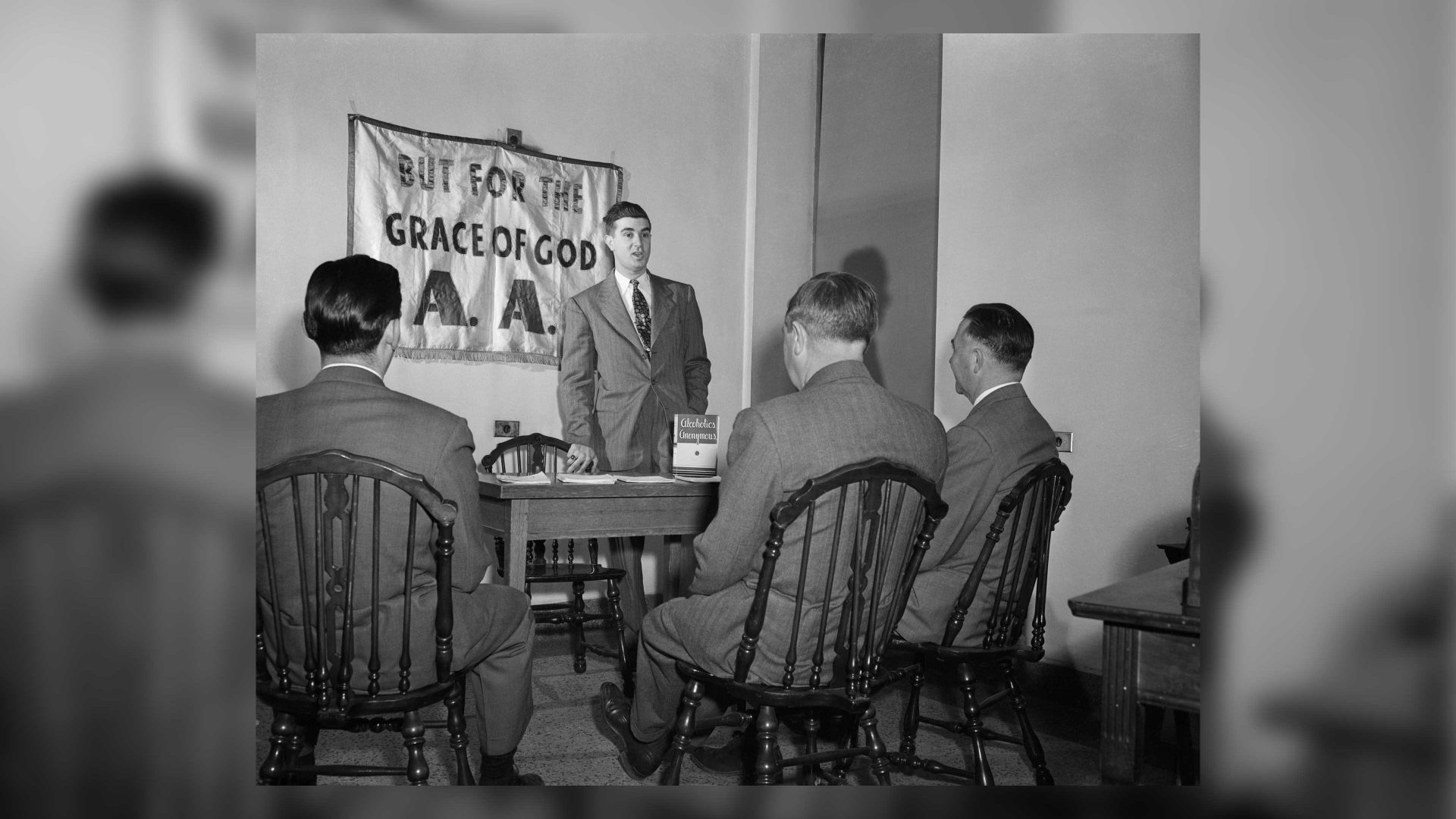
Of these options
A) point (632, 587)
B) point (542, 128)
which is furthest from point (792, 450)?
point (542, 128)

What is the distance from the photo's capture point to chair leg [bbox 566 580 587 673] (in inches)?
147

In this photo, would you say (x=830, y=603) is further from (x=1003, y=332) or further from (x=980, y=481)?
(x=1003, y=332)

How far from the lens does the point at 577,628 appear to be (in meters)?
3.84

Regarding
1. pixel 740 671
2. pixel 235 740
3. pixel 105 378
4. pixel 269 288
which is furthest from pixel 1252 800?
pixel 269 288

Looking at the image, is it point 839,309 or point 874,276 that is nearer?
point 839,309

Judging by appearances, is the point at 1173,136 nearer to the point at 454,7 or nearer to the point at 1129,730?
the point at 1129,730

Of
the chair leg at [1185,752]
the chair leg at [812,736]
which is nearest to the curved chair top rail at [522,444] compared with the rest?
the chair leg at [812,736]

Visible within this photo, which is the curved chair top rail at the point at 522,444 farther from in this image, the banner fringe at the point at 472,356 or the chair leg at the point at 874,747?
the chair leg at the point at 874,747

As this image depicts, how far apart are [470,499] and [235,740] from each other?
84 cm

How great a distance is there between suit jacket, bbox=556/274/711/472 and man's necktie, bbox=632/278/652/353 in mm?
17

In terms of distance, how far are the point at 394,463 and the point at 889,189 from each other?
192cm

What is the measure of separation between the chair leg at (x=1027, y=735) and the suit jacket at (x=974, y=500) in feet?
0.46

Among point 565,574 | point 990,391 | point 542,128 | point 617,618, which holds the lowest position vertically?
point 617,618

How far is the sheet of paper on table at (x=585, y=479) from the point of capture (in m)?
2.74
